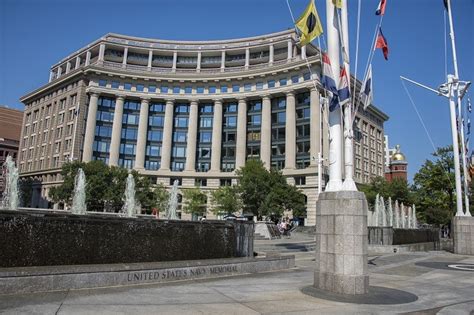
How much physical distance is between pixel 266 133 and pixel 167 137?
2355cm

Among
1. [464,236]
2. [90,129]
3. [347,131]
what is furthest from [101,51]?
[347,131]

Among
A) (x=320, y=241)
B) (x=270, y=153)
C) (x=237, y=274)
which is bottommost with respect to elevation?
(x=237, y=274)

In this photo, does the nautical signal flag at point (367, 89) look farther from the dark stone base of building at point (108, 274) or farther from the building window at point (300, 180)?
the building window at point (300, 180)

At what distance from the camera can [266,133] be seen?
82.6 metres

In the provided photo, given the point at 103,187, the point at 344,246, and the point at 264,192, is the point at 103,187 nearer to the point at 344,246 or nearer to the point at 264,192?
the point at 264,192

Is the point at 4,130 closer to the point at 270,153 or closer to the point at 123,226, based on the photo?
the point at 270,153

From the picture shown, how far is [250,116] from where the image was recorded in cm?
8762

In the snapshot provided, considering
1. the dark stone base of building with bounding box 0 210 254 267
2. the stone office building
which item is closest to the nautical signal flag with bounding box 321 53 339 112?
the dark stone base of building with bounding box 0 210 254 267

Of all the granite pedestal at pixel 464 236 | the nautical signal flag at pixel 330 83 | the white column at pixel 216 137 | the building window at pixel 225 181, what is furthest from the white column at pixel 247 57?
the nautical signal flag at pixel 330 83

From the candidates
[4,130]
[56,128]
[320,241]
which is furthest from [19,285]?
[4,130]

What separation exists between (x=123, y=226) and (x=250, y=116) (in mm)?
77655

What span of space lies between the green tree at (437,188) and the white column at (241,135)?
3898 cm

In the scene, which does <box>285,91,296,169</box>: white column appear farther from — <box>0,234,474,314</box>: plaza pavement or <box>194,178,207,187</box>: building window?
<box>0,234,474,314</box>: plaza pavement

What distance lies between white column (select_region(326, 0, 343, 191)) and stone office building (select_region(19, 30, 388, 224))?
6659cm
